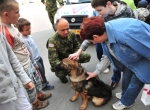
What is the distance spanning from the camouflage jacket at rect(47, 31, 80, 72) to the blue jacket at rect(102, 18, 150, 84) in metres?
1.34

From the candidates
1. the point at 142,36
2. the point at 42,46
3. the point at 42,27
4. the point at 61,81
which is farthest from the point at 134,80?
the point at 42,27

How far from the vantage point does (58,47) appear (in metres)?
3.13

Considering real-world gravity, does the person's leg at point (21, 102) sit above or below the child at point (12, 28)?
below

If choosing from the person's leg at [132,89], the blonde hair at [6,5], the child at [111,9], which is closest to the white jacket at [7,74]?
the blonde hair at [6,5]

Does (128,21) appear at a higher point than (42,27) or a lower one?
higher

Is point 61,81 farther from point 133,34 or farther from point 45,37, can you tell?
point 45,37

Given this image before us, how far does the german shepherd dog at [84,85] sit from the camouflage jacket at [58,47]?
0.60 metres

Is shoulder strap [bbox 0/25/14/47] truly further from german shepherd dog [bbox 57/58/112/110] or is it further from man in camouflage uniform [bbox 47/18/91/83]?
man in camouflage uniform [bbox 47/18/91/83]

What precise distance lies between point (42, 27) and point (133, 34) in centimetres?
685

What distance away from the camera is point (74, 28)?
5219mm

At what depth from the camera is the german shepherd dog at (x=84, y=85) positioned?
2.43 meters

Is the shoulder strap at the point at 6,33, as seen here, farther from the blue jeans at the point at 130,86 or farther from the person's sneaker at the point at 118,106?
the person's sneaker at the point at 118,106

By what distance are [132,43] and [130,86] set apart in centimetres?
71

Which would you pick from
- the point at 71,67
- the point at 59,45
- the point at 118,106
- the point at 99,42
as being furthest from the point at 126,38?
the point at 59,45
